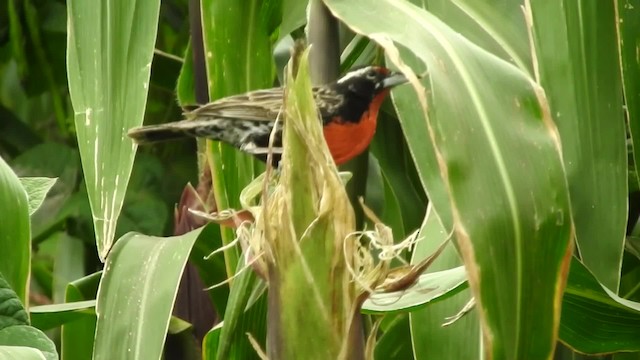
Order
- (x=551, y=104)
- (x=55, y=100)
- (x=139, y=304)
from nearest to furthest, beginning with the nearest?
(x=551, y=104) < (x=139, y=304) < (x=55, y=100)

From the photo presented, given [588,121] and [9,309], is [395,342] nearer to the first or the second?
[588,121]

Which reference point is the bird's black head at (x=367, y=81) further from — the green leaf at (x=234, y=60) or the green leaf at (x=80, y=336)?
the green leaf at (x=80, y=336)

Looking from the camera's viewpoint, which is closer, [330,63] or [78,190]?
[330,63]

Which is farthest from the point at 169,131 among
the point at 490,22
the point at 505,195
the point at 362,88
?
the point at 505,195

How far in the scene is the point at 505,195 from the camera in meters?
0.68

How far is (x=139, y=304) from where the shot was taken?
991 millimetres

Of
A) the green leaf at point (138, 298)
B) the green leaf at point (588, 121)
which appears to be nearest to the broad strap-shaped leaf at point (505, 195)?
the green leaf at point (588, 121)

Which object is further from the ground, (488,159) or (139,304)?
(488,159)

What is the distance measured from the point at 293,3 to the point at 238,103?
14cm

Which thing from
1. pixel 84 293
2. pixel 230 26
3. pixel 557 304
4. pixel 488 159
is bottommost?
pixel 84 293

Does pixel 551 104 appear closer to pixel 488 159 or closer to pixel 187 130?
pixel 488 159

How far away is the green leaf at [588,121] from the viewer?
0.87m

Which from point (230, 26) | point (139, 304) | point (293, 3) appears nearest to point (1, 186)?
point (139, 304)

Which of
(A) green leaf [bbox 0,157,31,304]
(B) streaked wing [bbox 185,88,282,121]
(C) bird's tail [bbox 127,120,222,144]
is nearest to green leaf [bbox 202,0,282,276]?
(B) streaked wing [bbox 185,88,282,121]
